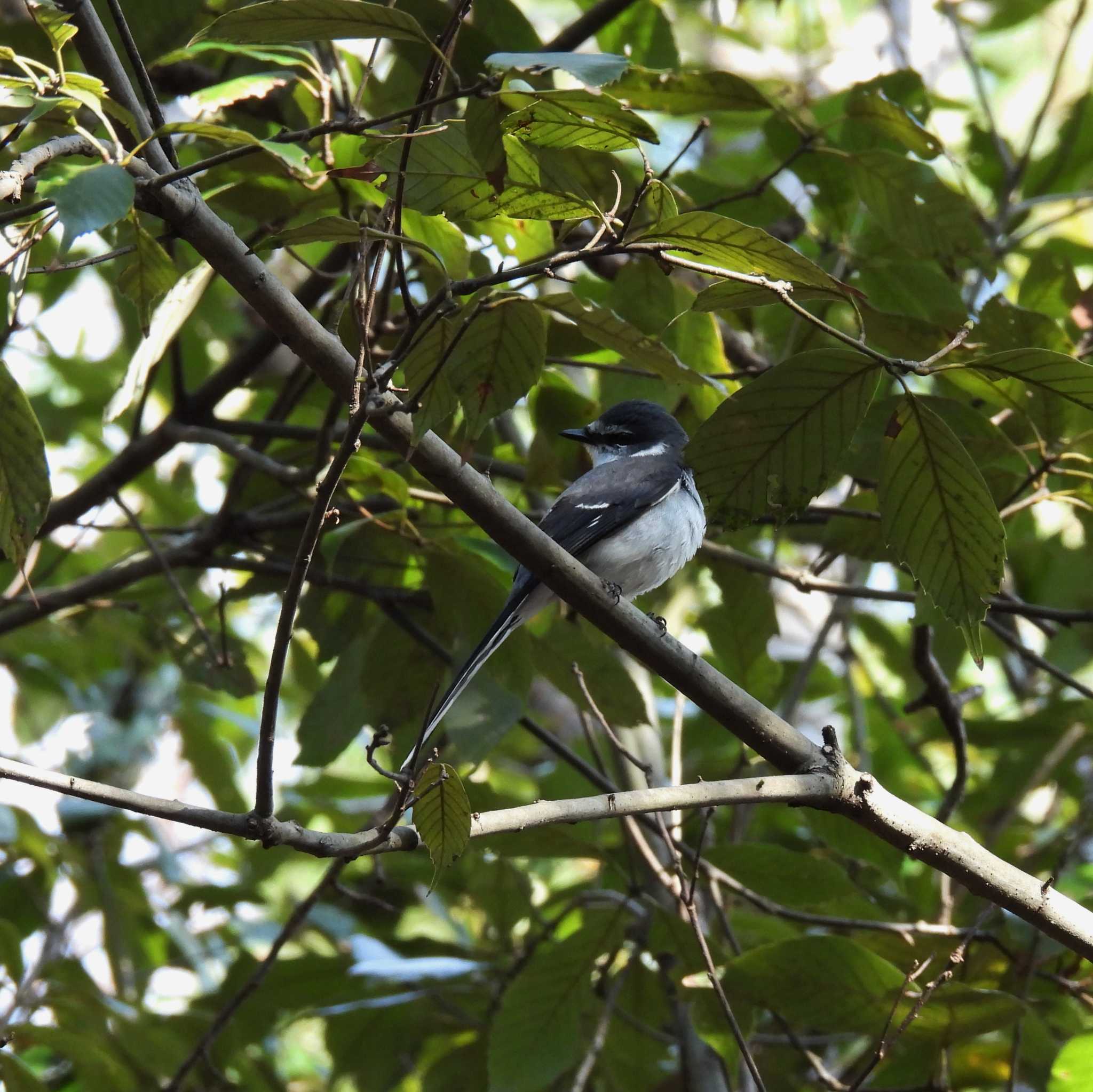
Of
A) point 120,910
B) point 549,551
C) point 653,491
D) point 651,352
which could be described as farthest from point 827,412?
point 120,910

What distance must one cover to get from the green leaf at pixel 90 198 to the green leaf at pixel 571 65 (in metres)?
0.62

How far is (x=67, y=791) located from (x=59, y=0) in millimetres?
1315

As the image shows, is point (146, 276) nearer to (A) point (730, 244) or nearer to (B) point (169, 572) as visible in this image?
(A) point (730, 244)

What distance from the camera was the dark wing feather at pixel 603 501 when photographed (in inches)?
165

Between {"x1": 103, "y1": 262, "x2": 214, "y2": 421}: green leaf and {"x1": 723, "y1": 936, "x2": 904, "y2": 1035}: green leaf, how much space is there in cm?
187

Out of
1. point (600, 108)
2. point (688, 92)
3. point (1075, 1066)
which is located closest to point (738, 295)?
point (600, 108)

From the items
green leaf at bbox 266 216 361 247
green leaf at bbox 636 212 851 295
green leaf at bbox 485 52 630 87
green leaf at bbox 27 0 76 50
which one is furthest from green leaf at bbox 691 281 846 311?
green leaf at bbox 27 0 76 50

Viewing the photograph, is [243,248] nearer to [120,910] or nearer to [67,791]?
[67,791]

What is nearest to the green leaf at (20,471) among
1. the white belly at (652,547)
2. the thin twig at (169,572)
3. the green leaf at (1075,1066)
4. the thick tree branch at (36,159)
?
the thick tree branch at (36,159)

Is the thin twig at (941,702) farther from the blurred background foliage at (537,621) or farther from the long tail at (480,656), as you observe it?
the long tail at (480,656)

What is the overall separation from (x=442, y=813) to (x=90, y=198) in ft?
3.29

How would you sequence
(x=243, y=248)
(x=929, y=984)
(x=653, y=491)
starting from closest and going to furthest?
(x=243, y=248) → (x=929, y=984) → (x=653, y=491)

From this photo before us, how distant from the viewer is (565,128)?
198 cm

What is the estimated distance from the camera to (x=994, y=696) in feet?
29.9
